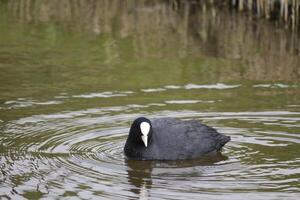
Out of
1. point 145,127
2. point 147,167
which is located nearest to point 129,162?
point 147,167

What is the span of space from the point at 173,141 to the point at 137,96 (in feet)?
7.86

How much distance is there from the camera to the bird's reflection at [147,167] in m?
8.21

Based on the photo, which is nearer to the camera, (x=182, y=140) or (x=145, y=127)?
(x=145, y=127)

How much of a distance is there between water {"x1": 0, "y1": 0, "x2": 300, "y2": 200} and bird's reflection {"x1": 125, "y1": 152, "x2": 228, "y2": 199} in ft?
0.06

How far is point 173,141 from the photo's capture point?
9.12m

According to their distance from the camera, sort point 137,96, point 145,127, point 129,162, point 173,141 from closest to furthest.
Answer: point 145,127, point 129,162, point 173,141, point 137,96

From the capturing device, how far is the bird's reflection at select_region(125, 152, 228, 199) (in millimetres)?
8211

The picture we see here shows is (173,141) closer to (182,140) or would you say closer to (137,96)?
(182,140)

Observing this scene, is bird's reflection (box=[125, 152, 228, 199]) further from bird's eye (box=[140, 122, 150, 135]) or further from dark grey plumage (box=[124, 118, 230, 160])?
bird's eye (box=[140, 122, 150, 135])

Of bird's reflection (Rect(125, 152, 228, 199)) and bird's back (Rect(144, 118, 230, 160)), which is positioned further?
bird's back (Rect(144, 118, 230, 160))

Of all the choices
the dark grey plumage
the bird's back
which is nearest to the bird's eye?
the dark grey plumage

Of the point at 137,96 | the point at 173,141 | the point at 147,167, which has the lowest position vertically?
the point at 147,167

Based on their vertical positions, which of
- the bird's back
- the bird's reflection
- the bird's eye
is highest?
the bird's eye

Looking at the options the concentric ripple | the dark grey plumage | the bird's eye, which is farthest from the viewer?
the dark grey plumage
